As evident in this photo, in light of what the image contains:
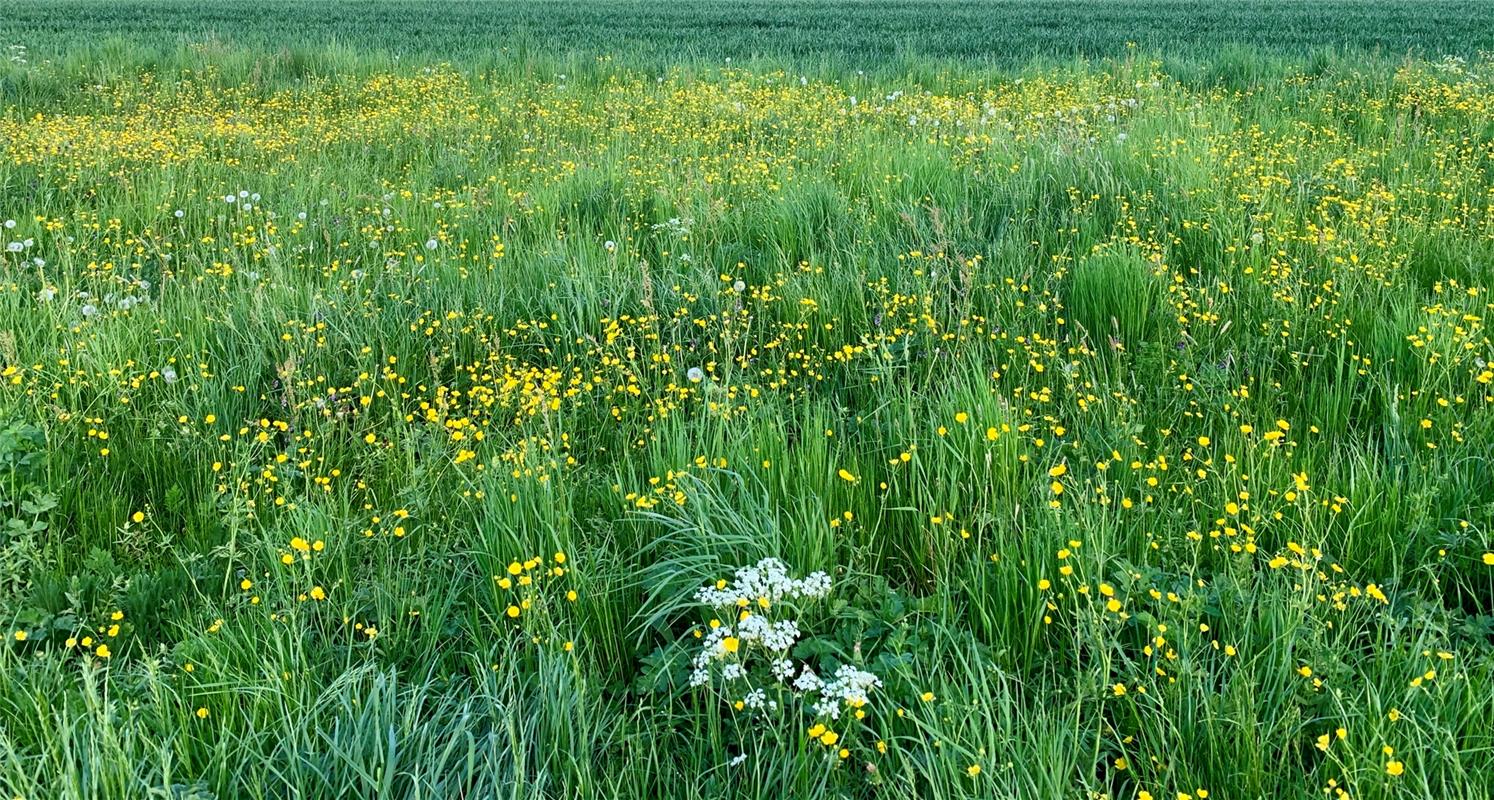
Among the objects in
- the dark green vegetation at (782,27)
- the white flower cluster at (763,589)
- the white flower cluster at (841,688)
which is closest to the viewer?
the white flower cluster at (841,688)

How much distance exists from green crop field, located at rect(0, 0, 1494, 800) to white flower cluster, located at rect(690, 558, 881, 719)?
0.02m

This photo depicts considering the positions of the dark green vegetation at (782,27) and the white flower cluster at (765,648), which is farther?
the dark green vegetation at (782,27)

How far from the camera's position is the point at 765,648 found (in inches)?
84.0

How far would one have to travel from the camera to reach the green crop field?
1.90 metres

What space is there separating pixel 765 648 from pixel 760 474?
0.74 m

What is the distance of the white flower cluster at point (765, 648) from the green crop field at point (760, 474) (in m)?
0.02

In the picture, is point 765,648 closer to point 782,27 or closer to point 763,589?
point 763,589

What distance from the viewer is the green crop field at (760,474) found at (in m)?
1.90

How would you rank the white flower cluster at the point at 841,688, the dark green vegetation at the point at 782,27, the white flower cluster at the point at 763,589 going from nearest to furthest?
the white flower cluster at the point at 841,688, the white flower cluster at the point at 763,589, the dark green vegetation at the point at 782,27

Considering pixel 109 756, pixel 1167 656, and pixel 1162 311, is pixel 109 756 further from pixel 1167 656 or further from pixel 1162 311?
pixel 1162 311

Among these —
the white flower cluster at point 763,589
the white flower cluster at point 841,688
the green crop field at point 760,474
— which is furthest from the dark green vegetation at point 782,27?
the white flower cluster at point 841,688

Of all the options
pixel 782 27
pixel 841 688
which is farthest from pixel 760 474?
pixel 782 27

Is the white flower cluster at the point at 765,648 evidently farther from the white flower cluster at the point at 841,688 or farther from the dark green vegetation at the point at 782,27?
the dark green vegetation at the point at 782,27

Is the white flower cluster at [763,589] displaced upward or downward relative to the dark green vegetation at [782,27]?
downward
